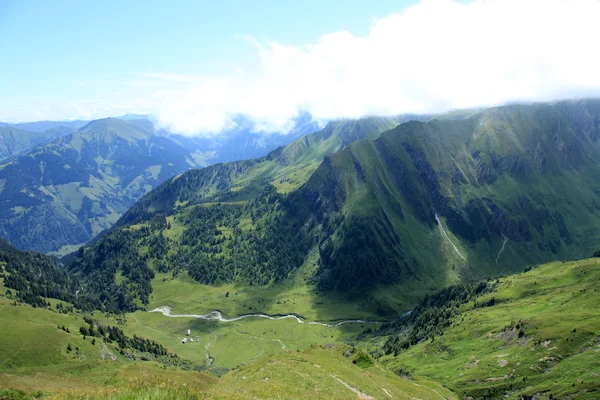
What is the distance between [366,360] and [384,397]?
120 feet

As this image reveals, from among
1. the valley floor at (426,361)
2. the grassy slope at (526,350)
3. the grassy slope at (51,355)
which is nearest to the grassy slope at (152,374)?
the grassy slope at (51,355)

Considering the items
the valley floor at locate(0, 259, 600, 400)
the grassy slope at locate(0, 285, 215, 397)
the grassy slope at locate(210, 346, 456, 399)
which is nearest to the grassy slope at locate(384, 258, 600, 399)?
the valley floor at locate(0, 259, 600, 400)

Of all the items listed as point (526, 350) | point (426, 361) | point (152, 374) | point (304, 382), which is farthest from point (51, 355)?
point (526, 350)

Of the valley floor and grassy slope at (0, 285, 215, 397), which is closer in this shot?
the valley floor

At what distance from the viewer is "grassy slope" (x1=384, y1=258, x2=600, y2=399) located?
4129 inches

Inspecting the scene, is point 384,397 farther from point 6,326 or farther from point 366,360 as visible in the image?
point 6,326

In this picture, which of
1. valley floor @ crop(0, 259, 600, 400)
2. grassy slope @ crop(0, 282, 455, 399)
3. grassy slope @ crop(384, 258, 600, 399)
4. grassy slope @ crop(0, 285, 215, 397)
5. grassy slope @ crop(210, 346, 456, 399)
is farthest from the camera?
grassy slope @ crop(0, 285, 215, 397)

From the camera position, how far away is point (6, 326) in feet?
507

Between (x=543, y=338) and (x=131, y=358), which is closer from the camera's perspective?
(x=543, y=338)

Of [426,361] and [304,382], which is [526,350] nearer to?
[426,361]

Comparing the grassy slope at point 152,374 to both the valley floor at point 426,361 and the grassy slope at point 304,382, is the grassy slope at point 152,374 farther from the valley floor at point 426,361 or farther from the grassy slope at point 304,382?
the valley floor at point 426,361

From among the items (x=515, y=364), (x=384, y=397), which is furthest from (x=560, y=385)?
(x=384, y=397)

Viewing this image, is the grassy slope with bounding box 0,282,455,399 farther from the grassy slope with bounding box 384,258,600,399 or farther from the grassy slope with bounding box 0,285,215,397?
the grassy slope with bounding box 384,258,600,399

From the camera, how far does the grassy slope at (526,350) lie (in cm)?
10488
